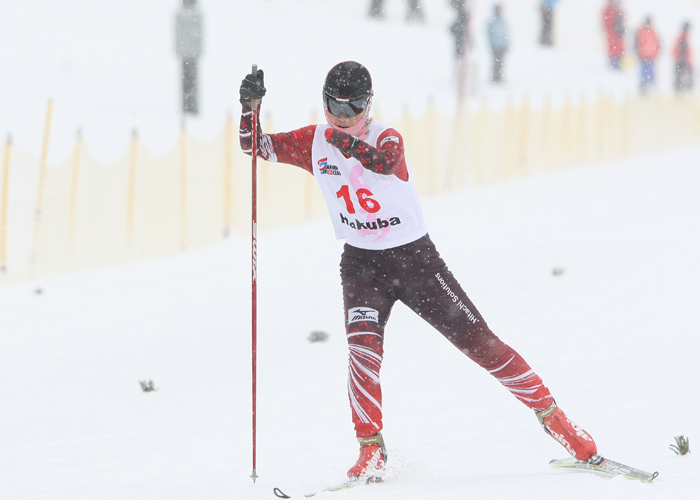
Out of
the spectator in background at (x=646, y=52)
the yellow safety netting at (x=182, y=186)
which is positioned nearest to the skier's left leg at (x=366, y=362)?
the yellow safety netting at (x=182, y=186)

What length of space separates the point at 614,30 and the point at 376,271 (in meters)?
23.5

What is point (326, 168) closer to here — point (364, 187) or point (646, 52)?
point (364, 187)

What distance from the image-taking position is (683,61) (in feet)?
76.2

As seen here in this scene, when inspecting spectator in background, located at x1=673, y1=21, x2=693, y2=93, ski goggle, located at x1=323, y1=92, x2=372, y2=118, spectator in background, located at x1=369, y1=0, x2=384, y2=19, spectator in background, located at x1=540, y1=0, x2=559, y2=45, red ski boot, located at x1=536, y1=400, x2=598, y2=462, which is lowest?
red ski boot, located at x1=536, y1=400, x2=598, y2=462

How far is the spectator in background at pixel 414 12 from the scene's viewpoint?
2983cm

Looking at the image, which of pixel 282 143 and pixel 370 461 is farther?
pixel 282 143

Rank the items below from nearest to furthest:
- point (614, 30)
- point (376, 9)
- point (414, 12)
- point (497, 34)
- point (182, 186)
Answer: point (182, 186), point (497, 34), point (614, 30), point (376, 9), point (414, 12)

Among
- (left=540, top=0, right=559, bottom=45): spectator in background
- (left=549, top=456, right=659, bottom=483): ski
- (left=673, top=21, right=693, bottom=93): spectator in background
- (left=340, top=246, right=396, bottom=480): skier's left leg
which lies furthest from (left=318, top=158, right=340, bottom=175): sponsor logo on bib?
(left=540, top=0, right=559, bottom=45): spectator in background

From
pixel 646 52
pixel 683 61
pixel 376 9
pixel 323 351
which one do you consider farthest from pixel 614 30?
pixel 323 351

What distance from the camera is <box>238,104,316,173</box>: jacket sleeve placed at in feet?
14.6

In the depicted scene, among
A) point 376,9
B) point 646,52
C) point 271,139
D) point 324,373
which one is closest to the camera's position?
point 271,139

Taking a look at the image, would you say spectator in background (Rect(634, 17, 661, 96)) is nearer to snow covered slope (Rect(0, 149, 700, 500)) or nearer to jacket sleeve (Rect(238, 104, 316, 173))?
snow covered slope (Rect(0, 149, 700, 500))

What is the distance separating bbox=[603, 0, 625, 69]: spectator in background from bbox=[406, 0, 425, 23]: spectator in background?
614cm

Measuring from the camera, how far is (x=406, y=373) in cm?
673
